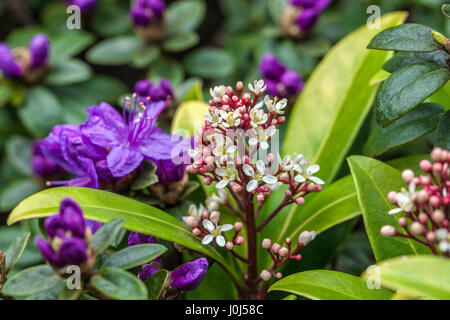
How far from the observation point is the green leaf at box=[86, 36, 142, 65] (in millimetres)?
1777

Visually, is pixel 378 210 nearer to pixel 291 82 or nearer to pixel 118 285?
pixel 118 285

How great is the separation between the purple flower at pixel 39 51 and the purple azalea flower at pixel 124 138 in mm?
644

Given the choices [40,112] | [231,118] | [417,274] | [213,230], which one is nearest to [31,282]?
[213,230]

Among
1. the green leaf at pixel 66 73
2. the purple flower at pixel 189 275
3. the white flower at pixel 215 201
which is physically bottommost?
the purple flower at pixel 189 275

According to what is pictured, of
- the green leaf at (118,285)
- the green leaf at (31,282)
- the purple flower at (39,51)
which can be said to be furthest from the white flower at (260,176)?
the purple flower at (39,51)

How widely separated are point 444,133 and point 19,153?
144 centimetres

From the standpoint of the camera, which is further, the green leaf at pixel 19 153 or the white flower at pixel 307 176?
the green leaf at pixel 19 153

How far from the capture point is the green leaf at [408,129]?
106cm

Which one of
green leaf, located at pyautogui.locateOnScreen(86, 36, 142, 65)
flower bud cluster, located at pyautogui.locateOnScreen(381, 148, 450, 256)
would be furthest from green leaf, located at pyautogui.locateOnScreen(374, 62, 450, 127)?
green leaf, located at pyautogui.locateOnScreen(86, 36, 142, 65)

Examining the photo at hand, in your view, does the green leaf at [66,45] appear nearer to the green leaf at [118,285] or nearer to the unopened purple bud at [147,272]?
the unopened purple bud at [147,272]

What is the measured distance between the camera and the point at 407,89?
922 mm

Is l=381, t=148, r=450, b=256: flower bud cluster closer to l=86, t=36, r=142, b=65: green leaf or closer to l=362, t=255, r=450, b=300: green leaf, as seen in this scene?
l=362, t=255, r=450, b=300: green leaf

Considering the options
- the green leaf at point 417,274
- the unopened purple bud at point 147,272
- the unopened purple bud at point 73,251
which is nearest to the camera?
the green leaf at point 417,274
